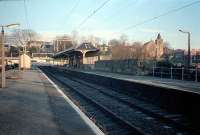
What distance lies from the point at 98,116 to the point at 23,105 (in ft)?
10.3

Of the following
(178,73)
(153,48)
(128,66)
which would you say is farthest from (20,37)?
(178,73)

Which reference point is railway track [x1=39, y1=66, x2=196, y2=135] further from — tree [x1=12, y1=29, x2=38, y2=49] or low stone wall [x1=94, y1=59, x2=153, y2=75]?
tree [x1=12, y1=29, x2=38, y2=49]

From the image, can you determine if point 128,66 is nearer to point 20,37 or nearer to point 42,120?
point 20,37

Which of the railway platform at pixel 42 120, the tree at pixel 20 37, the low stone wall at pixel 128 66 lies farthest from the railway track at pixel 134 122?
the tree at pixel 20 37

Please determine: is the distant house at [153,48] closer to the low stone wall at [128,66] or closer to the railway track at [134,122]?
the low stone wall at [128,66]

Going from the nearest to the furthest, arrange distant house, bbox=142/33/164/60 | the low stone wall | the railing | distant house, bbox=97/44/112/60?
the railing, the low stone wall, distant house, bbox=97/44/112/60, distant house, bbox=142/33/164/60

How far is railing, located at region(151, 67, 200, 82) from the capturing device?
142ft

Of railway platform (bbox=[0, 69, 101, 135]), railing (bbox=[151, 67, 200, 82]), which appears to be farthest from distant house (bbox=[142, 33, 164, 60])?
railway platform (bbox=[0, 69, 101, 135])

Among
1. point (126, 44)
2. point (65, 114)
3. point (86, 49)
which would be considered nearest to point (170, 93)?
point (65, 114)

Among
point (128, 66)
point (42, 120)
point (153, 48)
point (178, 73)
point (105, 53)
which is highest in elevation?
point (153, 48)

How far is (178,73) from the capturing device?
4759 centimetres

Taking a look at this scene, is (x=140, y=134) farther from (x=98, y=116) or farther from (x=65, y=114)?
(x=98, y=116)

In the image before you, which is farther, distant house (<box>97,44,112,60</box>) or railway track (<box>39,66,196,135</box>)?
distant house (<box>97,44,112,60</box>)

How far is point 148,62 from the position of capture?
5916 cm
